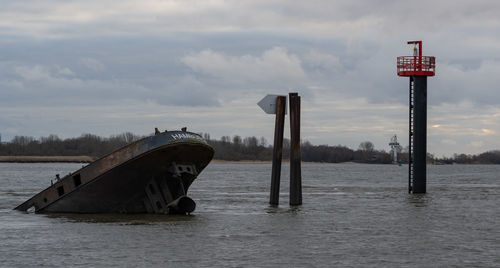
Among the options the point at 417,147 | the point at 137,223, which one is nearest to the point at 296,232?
the point at 137,223

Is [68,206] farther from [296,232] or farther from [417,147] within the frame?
[417,147]

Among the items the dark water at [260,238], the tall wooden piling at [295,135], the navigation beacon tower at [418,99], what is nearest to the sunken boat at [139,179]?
the dark water at [260,238]

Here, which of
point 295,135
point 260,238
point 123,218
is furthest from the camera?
point 295,135

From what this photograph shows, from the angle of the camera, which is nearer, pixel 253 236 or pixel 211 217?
pixel 253 236

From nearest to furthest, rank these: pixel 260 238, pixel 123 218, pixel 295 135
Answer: pixel 260 238
pixel 123 218
pixel 295 135

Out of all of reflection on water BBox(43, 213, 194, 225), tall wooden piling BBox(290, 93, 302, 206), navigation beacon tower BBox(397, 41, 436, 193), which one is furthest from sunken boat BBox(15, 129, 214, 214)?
Answer: navigation beacon tower BBox(397, 41, 436, 193)

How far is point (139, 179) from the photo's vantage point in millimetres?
29578

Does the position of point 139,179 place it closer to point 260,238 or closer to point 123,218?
point 123,218

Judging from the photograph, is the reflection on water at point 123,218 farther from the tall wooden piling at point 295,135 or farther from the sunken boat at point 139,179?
the tall wooden piling at point 295,135

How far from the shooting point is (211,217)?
31.2 metres

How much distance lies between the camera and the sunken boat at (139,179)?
95.0ft

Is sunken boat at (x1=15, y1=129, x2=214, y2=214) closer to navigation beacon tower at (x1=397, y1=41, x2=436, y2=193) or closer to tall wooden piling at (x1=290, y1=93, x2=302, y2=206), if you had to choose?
tall wooden piling at (x1=290, y1=93, x2=302, y2=206)

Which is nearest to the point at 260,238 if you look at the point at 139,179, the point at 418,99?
the point at 139,179

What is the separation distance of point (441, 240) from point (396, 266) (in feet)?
19.1
